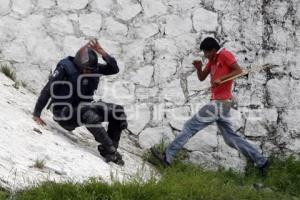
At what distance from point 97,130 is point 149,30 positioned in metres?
2.01

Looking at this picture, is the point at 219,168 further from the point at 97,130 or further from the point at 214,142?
the point at 97,130

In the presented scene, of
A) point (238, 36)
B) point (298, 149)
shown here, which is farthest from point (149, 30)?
point (298, 149)

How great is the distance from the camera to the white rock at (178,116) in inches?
311

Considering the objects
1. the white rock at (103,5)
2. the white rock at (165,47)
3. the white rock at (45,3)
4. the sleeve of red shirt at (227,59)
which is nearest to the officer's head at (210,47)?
the sleeve of red shirt at (227,59)

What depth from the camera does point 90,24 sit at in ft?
26.9

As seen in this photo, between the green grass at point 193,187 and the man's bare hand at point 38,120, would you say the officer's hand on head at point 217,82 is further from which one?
the man's bare hand at point 38,120

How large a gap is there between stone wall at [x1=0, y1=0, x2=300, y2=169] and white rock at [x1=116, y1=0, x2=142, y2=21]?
0.01 meters

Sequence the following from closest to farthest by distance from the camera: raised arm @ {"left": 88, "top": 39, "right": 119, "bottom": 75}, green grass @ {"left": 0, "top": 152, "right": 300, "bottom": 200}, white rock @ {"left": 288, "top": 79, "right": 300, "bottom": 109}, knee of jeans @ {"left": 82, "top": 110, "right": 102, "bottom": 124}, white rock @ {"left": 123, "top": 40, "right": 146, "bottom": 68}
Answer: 1. green grass @ {"left": 0, "top": 152, "right": 300, "bottom": 200}
2. knee of jeans @ {"left": 82, "top": 110, "right": 102, "bottom": 124}
3. raised arm @ {"left": 88, "top": 39, "right": 119, "bottom": 75}
4. white rock @ {"left": 288, "top": 79, "right": 300, "bottom": 109}
5. white rock @ {"left": 123, "top": 40, "right": 146, "bottom": 68}

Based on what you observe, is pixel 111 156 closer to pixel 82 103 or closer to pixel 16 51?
pixel 82 103

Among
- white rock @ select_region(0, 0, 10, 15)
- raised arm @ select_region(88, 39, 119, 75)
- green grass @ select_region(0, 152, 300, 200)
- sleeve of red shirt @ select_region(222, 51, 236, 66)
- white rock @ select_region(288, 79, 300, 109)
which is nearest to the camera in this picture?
green grass @ select_region(0, 152, 300, 200)

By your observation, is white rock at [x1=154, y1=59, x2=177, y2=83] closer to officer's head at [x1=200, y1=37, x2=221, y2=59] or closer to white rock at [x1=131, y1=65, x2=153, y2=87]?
white rock at [x1=131, y1=65, x2=153, y2=87]

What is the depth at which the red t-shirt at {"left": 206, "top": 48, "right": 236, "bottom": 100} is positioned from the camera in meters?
7.06

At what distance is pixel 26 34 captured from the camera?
8141mm

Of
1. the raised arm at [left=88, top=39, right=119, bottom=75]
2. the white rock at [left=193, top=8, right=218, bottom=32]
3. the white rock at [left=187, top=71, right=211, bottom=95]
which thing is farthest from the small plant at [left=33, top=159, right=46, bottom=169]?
the white rock at [left=193, top=8, right=218, bottom=32]
